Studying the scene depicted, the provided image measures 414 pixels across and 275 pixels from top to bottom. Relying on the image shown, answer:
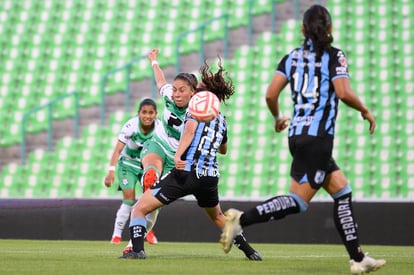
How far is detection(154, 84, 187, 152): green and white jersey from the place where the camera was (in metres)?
9.98

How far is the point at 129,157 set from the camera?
13.1m

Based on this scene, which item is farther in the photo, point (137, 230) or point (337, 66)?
point (137, 230)

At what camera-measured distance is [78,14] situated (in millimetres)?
22641

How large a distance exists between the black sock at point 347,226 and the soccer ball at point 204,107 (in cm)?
160

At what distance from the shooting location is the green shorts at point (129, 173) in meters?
13.0

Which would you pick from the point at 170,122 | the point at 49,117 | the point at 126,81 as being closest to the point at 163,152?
the point at 170,122

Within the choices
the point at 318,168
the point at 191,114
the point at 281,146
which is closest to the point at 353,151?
the point at 281,146

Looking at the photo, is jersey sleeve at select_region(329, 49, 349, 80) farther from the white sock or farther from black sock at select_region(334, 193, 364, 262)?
the white sock

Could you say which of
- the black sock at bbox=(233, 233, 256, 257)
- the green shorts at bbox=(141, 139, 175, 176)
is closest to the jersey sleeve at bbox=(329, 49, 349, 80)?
the black sock at bbox=(233, 233, 256, 257)

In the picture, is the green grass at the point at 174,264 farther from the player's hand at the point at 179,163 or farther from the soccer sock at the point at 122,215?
the soccer sock at the point at 122,215

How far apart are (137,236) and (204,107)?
144 centimetres

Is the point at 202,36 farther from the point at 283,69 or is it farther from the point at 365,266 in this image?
the point at 365,266

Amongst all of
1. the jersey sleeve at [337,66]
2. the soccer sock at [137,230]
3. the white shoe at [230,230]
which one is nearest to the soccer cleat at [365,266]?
the white shoe at [230,230]

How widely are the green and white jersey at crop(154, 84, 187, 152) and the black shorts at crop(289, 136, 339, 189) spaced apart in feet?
9.13
